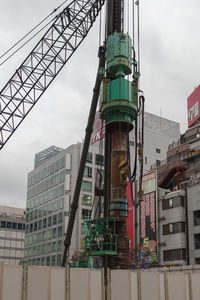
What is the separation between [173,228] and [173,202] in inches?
220

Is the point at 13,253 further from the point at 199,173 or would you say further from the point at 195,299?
the point at 195,299

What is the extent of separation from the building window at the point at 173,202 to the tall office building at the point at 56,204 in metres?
29.2

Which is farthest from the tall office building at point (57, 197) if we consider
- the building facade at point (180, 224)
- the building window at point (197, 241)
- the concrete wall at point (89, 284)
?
the concrete wall at point (89, 284)

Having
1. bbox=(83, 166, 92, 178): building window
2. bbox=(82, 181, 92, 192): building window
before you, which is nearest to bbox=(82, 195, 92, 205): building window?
bbox=(82, 181, 92, 192): building window

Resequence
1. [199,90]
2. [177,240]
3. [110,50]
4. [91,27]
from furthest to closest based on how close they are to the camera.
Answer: [199,90] → [177,240] → [91,27] → [110,50]

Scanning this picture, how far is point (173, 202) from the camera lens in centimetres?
9106

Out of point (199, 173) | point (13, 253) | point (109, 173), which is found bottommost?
point (13, 253)

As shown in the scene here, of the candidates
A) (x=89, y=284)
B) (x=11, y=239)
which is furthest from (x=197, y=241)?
(x=11, y=239)

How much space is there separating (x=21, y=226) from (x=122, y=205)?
16169cm

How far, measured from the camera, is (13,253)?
7367 inches

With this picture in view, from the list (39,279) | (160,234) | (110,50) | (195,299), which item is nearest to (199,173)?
(160,234)

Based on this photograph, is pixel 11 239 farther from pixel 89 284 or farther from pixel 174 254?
pixel 89 284

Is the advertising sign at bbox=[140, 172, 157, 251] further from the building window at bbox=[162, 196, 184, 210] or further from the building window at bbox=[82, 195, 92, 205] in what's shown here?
the building window at bbox=[82, 195, 92, 205]

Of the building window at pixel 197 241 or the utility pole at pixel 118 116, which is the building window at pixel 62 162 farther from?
the utility pole at pixel 118 116
